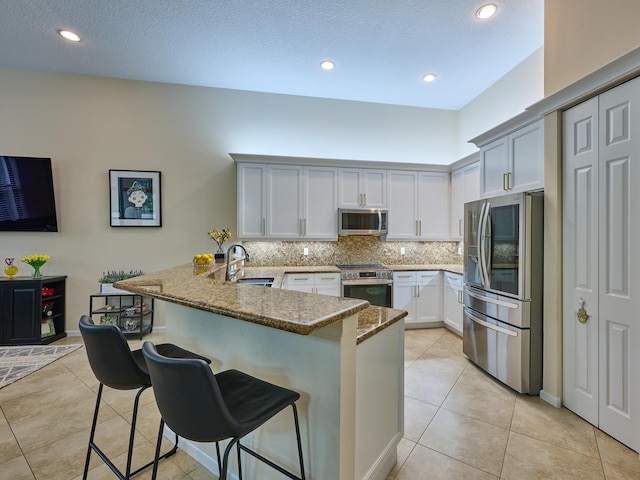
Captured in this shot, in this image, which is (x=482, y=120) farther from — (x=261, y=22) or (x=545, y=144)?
(x=261, y=22)

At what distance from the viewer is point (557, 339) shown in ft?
7.82

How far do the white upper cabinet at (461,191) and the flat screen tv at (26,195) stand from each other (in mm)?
5648

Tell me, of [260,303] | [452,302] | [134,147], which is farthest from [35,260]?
[452,302]

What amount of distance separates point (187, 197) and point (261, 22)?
2.44 m

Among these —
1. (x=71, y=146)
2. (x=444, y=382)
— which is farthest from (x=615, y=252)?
(x=71, y=146)

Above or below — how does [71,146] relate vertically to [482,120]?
below

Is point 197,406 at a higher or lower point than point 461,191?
lower

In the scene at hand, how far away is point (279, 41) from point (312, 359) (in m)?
3.36

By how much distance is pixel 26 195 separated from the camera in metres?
3.85

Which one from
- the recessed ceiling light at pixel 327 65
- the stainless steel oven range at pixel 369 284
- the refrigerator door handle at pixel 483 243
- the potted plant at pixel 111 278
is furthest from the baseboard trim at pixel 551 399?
the potted plant at pixel 111 278

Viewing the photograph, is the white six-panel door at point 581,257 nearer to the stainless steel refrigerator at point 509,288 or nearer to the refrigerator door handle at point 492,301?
the stainless steel refrigerator at point 509,288

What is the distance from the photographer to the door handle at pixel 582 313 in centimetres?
217

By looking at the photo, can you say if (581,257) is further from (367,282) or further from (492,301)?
(367,282)

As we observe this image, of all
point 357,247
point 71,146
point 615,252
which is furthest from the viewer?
point 357,247
